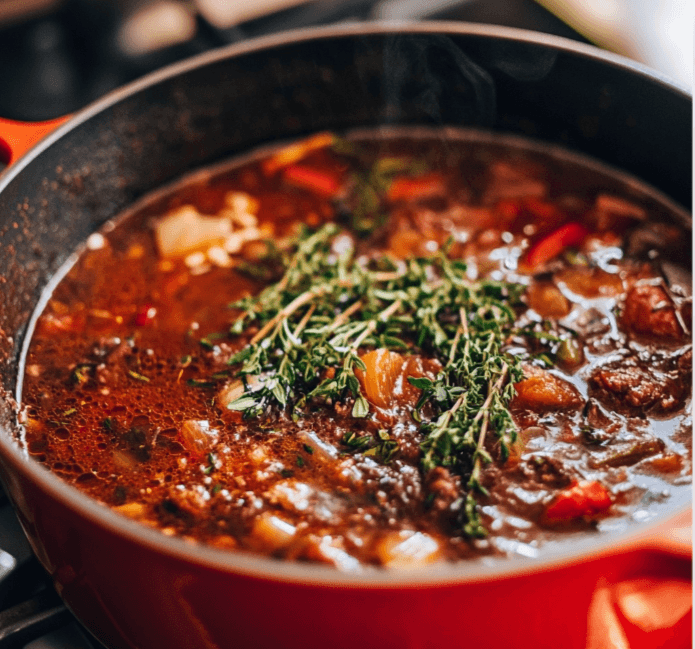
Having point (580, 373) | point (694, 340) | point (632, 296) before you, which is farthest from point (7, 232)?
point (694, 340)

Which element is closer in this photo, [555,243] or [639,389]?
[639,389]

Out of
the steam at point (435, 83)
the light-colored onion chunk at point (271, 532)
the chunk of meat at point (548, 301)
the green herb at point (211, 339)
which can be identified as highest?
the steam at point (435, 83)

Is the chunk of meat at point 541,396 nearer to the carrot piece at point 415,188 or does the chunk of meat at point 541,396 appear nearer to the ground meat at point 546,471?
the ground meat at point 546,471

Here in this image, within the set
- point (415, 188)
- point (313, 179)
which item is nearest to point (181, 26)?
point (313, 179)

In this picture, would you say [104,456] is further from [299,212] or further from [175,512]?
[299,212]

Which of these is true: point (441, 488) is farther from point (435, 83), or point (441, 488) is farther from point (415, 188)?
point (435, 83)

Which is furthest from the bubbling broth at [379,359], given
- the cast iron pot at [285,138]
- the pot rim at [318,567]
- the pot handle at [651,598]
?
the pot rim at [318,567]
